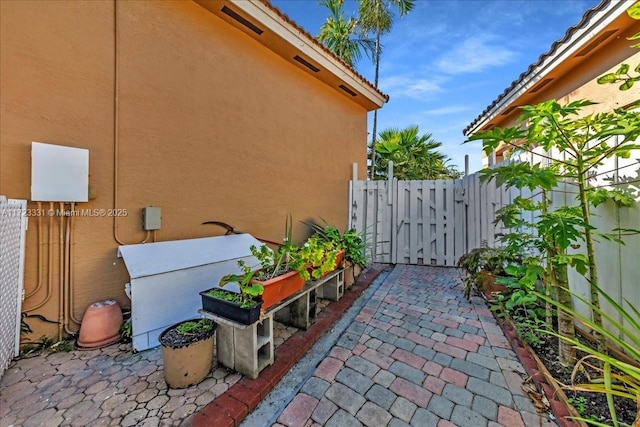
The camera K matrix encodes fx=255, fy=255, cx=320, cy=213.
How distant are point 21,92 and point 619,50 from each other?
23.9 feet

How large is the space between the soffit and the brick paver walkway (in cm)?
479

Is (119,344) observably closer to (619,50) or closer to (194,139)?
(194,139)

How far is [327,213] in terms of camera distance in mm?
6375

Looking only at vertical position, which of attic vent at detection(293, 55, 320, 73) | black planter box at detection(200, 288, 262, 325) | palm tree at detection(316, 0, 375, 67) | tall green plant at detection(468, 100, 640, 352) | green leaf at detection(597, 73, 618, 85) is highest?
palm tree at detection(316, 0, 375, 67)

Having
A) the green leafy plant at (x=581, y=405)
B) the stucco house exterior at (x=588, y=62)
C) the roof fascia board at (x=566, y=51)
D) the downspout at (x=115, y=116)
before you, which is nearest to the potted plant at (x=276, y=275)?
the downspout at (x=115, y=116)

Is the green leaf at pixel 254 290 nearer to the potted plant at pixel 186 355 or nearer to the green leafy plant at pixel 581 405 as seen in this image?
the potted plant at pixel 186 355

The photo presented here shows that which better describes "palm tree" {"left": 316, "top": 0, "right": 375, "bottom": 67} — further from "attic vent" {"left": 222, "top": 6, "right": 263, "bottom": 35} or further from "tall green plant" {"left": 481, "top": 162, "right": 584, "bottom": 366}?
"tall green plant" {"left": 481, "top": 162, "right": 584, "bottom": 366}

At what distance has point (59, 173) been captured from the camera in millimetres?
2561

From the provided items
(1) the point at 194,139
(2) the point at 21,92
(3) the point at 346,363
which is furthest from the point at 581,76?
(2) the point at 21,92

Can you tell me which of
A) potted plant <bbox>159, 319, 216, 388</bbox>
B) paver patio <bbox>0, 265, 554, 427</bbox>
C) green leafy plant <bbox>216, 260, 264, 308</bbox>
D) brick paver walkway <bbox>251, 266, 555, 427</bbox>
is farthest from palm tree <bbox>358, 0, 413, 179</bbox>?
potted plant <bbox>159, 319, 216, 388</bbox>

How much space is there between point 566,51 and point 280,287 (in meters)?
5.51

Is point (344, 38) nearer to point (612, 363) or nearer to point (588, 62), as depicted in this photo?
point (588, 62)

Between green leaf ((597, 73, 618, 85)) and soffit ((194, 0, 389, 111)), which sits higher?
soffit ((194, 0, 389, 111))

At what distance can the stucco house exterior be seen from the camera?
3.32 metres
